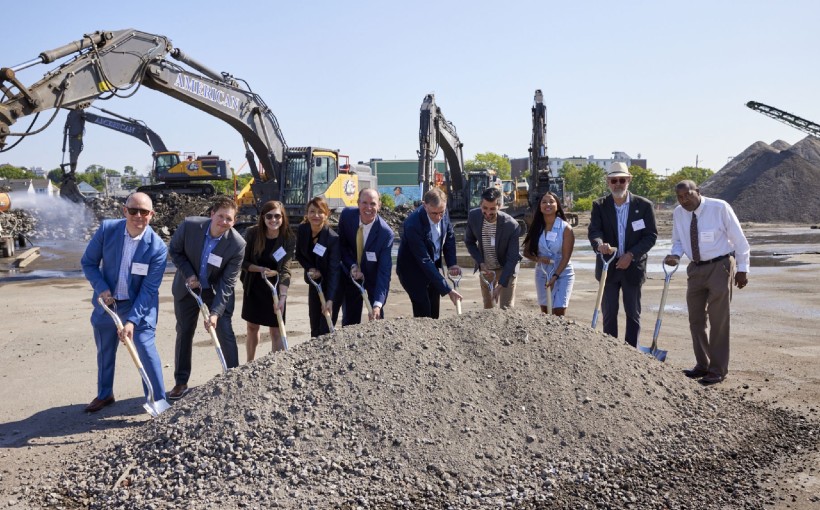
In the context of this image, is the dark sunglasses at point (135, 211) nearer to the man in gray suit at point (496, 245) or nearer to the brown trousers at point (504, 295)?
the man in gray suit at point (496, 245)

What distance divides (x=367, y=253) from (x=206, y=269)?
132cm

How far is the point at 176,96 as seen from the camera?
15.4m

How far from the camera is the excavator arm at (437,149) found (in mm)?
20781

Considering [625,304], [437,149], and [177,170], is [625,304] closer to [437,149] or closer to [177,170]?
[437,149]

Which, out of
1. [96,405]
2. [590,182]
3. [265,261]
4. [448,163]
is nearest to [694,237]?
[265,261]

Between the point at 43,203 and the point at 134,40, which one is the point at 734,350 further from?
the point at 43,203

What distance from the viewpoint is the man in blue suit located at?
18.0ft

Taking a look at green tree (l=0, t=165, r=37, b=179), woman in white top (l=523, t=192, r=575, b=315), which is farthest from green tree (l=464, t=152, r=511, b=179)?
woman in white top (l=523, t=192, r=575, b=315)

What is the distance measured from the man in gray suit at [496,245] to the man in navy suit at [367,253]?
35.5 inches

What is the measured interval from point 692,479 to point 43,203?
34626mm

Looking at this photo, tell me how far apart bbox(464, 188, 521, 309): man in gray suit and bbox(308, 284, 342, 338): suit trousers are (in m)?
1.32

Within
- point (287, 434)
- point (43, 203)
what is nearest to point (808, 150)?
point (43, 203)

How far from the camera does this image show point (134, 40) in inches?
547

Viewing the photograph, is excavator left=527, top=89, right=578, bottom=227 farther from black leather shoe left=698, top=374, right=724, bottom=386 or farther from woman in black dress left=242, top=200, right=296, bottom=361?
woman in black dress left=242, top=200, right=296, bottom=361
